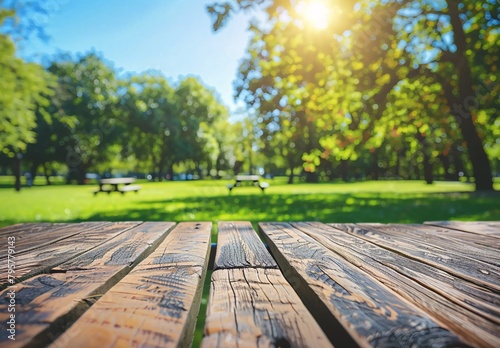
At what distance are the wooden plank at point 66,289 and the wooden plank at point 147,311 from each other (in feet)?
0.21

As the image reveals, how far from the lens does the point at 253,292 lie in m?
1.09

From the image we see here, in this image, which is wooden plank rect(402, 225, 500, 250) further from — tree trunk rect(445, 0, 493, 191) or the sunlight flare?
tree trunk rect(445, 0, 493, 191)

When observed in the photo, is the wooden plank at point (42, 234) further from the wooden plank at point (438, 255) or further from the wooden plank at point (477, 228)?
the wooden plank at point (477, 228)

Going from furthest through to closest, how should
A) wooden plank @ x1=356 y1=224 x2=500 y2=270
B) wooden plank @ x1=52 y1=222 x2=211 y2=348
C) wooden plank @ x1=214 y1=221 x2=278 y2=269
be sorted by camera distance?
1. wooden plank @ x1=356 y1=224 x2=500 y2=270
2. wooden plank @ x1=214 y1=221 x2=278 y2=269
3. wooden plank @ x1=52 y1=222 x2=211 y2=348

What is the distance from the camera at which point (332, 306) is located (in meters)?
0.94

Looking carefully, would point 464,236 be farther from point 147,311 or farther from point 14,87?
point 14,87

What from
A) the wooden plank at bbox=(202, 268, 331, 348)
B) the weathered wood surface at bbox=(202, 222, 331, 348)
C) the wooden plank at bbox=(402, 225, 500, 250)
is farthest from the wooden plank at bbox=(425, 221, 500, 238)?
the wooden plank at bbox=(202, 268, 331, 348)

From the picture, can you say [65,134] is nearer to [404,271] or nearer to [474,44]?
[474,44]

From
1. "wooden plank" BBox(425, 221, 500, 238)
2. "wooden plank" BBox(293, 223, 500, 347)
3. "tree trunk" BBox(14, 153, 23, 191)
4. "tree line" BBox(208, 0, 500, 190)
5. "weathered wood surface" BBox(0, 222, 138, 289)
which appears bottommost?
"wooden plank" BBox(425, 221, 500, 238)

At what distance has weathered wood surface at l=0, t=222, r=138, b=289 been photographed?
A: 4.57 ft

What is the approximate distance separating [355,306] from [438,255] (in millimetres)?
1023

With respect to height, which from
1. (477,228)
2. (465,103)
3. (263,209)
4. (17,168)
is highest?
(465,103)

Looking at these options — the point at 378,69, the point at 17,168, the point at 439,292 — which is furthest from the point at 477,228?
the point at 17,168

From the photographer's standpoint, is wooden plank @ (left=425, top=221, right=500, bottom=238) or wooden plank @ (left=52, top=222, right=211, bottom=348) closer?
wooden plank @ (left=52, top=222, right=211, bottom=348)
